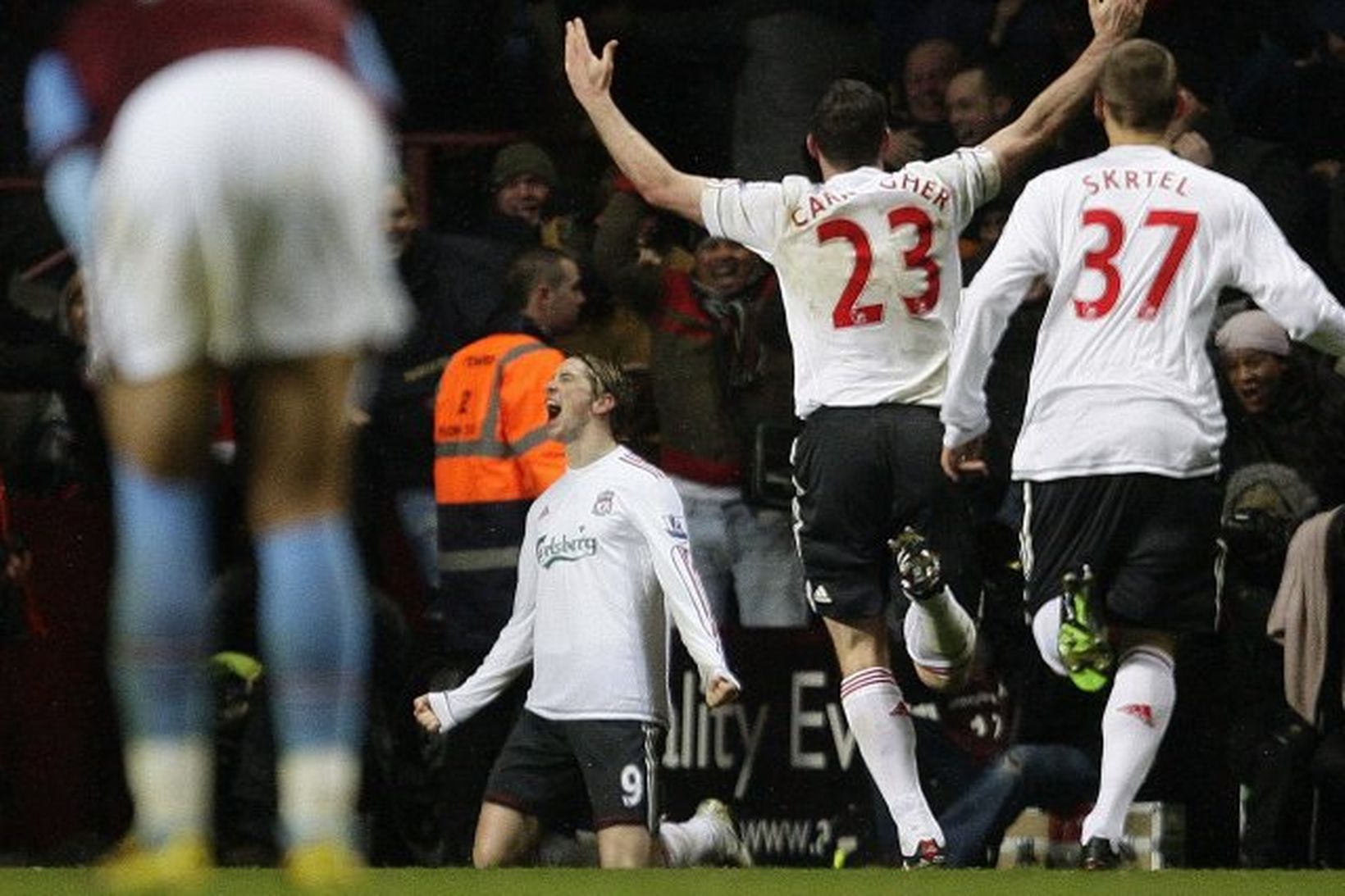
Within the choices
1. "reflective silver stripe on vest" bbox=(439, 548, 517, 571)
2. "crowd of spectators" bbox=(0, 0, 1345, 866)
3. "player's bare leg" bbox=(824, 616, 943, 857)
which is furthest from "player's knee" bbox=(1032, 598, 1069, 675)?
"reflective silver stripe on vest" bbox=(439, 548, 517, 571)

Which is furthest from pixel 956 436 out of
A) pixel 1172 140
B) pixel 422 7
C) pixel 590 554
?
pixel 422 7

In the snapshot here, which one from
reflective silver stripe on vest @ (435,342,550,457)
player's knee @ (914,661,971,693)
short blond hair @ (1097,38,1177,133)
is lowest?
player's knee @ (914,661,971,693)

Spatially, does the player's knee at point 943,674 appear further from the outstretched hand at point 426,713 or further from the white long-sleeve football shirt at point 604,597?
the outstretched hand at point 426,713

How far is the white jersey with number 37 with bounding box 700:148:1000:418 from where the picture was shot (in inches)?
372

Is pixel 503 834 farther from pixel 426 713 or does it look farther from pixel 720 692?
pixel 720 692

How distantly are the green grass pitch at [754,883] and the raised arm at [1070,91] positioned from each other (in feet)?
8.65

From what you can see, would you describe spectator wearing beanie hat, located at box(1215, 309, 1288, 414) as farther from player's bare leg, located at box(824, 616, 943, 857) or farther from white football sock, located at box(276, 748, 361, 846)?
white football sock, located at box(276, 748, 361, 846)

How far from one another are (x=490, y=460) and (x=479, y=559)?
1.27 feet

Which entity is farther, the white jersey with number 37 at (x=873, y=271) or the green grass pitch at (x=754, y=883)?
the white jersey with number 37 at (x=873, y=271)

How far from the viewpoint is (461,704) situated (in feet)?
32.7

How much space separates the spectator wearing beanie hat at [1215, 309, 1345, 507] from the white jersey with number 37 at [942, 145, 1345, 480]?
233 centimetres

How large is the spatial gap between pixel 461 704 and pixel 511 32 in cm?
441

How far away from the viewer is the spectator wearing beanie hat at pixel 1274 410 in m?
11.0

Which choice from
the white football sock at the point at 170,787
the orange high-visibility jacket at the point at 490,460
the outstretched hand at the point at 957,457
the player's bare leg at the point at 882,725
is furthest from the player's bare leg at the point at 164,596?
the orange high-visibility jacket at the point at 490,460
